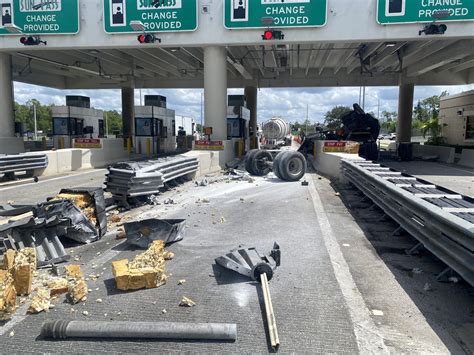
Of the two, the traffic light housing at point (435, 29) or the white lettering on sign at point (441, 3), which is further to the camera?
the traffic light housing at point (435, 29)

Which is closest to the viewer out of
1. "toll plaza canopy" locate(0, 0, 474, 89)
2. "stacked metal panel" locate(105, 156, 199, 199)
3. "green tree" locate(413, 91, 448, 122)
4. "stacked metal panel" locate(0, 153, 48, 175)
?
"stacked metal panel" locate(105, 156, 199, 199)

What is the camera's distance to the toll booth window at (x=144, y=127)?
27.1 metres

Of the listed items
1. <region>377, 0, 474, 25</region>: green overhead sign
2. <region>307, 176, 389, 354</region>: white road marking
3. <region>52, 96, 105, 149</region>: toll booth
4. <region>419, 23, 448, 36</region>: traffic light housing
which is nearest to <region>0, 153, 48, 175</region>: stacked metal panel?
<region>307, 176, 389, 354</region>: white road marking

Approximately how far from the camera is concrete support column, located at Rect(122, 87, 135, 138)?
1492 inches

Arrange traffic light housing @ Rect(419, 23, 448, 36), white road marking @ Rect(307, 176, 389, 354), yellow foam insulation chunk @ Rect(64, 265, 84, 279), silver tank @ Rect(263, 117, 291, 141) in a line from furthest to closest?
silver tank @ Rect(263, 117, 291, 141) → traffic light housing @ Rect(419, 23, 448, 36) → yellow foam insulation chunk @ Rect(64, 265, 84, 279) → white road marking @ Rect(307, 176, 389, 354)

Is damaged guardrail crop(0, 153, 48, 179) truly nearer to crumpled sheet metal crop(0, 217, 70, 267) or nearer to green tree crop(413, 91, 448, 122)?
crumpled sheet metal crop(0, 217, 70, 267)

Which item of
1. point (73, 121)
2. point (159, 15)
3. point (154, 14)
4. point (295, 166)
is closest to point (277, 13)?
point (159, 15)

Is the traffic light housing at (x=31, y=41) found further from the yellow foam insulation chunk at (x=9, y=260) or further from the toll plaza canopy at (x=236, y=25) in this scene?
the yellow foam insulation chunk at (x=9, y=260)

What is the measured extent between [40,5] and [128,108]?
66.3 feet

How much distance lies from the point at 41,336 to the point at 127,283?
1081 millimetres

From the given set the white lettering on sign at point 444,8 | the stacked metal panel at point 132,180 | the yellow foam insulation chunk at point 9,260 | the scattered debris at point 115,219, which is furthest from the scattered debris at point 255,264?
the white lettering on sign at point 444,8

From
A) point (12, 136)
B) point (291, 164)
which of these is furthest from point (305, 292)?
point (12, 136)

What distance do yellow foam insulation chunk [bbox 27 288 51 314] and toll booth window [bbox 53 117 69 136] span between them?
82.5 ft

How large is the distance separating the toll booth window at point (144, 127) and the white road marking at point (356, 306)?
22.1m
